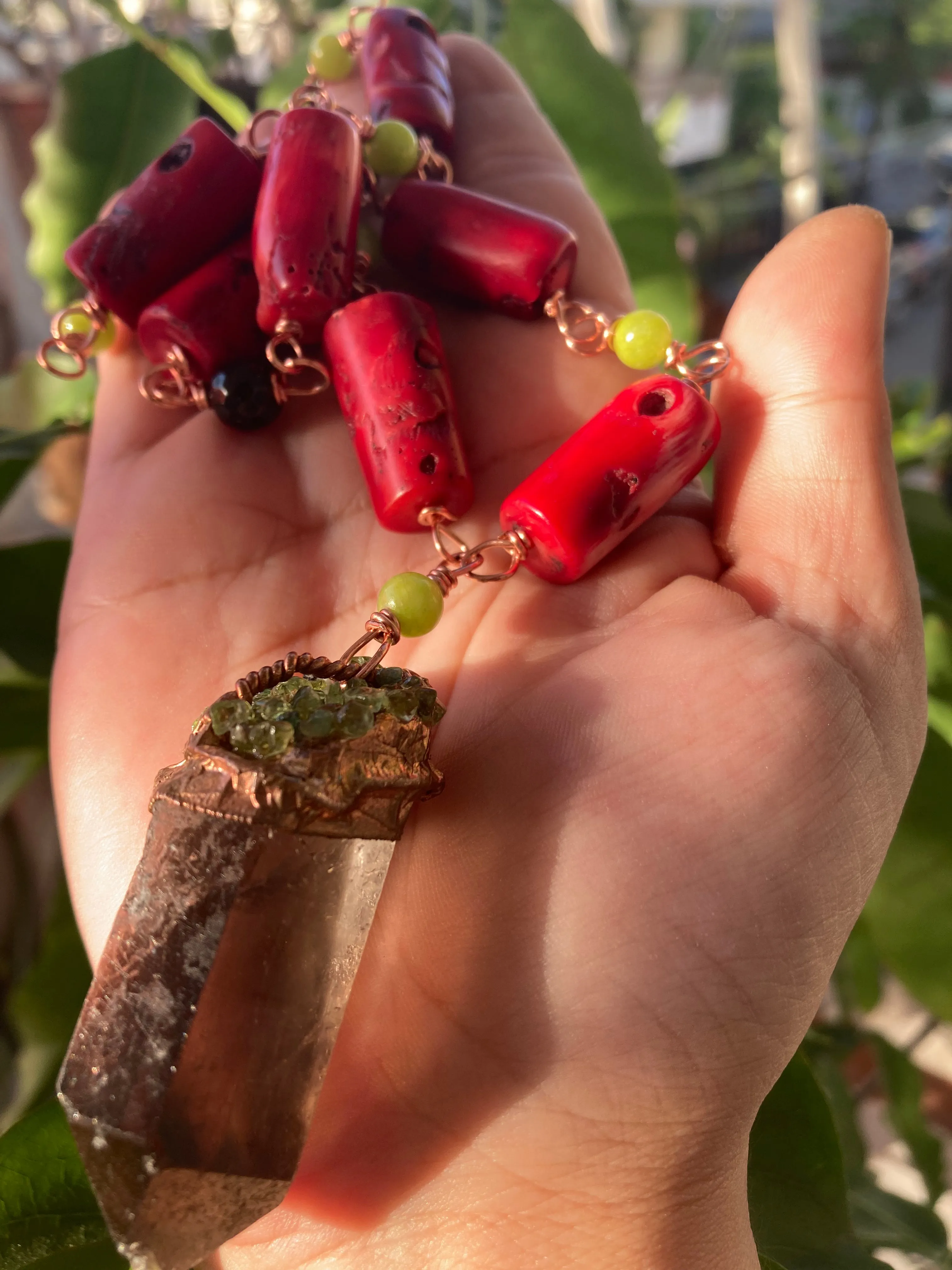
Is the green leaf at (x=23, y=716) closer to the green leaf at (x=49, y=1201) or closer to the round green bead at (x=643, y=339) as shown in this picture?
the green leaf at (x=49, y=1201)

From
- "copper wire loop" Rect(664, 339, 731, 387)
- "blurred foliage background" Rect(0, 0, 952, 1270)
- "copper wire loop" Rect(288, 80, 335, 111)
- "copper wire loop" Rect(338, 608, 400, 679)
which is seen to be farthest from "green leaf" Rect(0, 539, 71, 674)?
"copper wire loop" Rect(664, 339, 731, 387)

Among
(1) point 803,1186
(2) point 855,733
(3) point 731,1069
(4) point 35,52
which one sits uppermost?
(4) point 35,52

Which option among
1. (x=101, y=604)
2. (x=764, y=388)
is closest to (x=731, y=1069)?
(x=764, y=388)

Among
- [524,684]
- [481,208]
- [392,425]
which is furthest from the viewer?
[481,208]

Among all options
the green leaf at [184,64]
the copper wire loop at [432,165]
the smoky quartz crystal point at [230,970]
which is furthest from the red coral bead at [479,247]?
the smoky quartz crystal point at [230,970]

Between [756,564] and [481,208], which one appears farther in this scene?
[481,208]

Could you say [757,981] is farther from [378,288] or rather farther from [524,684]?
[378,288]

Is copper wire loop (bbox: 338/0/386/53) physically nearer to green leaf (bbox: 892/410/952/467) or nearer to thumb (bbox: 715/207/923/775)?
thumb (bbox: 715/207/923/775)
